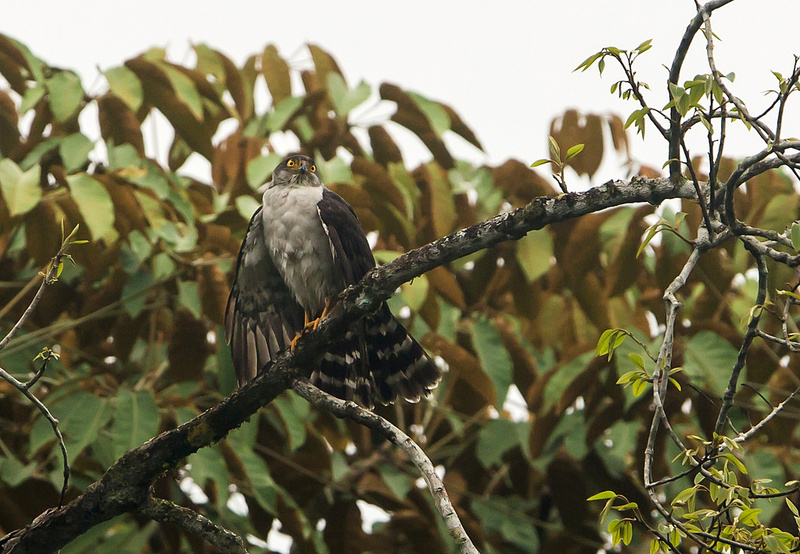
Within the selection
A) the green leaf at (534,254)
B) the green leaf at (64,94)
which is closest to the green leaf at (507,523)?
the green leaf at (534,254)

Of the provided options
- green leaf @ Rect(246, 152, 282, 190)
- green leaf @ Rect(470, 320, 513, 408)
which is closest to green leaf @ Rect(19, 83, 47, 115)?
green leaf @ Rect(246, 152, 282, 190)

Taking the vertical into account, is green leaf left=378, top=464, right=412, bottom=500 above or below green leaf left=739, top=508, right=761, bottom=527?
below

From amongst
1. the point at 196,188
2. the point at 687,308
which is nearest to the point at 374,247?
the point at 196,188

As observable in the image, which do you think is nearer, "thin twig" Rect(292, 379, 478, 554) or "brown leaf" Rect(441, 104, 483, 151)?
"thin twig" Rect(292, 379, 478, 554)

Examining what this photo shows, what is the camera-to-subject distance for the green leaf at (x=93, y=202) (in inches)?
140

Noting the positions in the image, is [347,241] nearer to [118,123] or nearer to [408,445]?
[118,123]

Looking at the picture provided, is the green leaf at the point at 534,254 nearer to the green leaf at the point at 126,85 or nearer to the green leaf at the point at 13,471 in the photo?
the green leaf at the point at 126,85

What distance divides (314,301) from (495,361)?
101 cm

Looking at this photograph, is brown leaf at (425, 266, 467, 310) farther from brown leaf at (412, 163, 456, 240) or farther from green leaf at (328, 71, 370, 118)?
green leaf at (328, 71, 370, 118)

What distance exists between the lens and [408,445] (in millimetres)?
2424

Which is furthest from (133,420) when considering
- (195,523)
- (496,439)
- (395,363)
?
(496,439)

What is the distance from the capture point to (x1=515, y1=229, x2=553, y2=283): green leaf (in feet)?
13.8

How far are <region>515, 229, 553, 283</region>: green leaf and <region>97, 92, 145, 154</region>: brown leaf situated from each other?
6.61 ft

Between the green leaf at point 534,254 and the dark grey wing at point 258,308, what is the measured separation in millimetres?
1287
